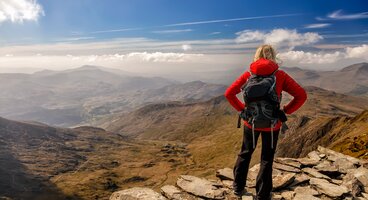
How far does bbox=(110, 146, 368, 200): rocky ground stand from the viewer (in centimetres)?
1588

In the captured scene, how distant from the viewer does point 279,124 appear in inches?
523

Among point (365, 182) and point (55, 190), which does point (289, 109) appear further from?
point (55, 190)

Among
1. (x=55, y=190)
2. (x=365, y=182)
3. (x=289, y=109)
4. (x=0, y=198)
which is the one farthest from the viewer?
(x=55, y=190)

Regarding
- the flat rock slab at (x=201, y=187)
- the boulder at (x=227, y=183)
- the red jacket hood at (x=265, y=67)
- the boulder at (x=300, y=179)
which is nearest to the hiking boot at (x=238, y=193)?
the flat rock slab at (x=201, y=187)

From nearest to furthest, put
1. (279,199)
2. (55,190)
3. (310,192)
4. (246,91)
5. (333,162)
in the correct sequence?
1. (246,91)
2. (279,199)
3. (310,192)
4. (333,162)
5. (55,190)

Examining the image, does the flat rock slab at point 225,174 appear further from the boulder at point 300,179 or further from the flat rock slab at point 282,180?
the boulder at point 300,179

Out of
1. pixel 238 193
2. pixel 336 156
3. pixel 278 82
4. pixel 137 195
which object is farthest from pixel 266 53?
pixel 336 156

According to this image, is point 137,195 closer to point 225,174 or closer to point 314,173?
point 225,174

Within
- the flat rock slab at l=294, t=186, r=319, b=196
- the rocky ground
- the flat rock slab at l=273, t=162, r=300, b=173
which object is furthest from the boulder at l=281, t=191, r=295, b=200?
the flat rock slab at l=273, t=162, r=300, b=173

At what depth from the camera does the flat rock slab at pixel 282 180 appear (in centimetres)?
1694

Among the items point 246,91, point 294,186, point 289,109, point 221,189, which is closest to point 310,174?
point 294,186

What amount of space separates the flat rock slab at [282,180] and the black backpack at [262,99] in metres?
5.43

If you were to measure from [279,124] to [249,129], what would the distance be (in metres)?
1.26

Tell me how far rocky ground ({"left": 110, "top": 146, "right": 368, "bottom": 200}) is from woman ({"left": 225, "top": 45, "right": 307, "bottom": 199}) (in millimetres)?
1532
